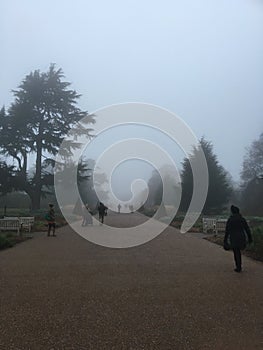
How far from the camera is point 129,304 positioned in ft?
19.6

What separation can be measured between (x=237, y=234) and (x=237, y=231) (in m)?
0.09

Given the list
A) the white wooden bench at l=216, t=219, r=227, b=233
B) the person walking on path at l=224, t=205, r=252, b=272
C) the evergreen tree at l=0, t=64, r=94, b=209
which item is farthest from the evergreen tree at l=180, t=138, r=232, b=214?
the person walking on path at l=224, t=205, r=252, b=272

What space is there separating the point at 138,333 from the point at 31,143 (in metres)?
37.8

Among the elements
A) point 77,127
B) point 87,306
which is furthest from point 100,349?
point 77,127

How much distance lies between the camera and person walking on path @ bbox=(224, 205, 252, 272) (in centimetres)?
920

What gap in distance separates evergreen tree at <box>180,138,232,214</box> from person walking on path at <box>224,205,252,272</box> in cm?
2969

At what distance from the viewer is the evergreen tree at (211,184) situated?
38.9 meters

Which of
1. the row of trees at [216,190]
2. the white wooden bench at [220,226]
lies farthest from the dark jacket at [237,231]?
the row of trees at [216,190]

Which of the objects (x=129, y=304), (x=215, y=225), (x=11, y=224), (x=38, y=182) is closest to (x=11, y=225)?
(x=11, y=224)

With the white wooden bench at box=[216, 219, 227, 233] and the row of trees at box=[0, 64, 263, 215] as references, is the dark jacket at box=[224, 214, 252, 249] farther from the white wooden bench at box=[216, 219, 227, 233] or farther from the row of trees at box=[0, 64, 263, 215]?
the row of trees at box=[0, 64, 263, 215]

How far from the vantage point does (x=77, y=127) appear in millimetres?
38906

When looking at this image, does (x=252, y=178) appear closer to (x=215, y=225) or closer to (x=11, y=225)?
(x=215, y=225)

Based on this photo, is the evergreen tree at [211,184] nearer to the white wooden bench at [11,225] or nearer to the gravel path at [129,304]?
the white wooden bench at [11,225]

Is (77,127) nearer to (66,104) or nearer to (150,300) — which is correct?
(66,104)
